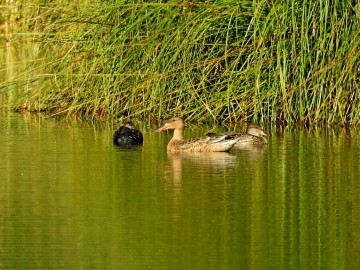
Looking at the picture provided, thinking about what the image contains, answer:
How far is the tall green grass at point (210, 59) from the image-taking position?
1399 cm

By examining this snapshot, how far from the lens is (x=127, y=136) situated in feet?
42.7

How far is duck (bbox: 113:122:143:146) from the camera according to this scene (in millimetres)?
12984

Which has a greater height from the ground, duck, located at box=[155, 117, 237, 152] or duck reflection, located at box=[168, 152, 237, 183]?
duck, located at box=[155, 117, 237, 152]

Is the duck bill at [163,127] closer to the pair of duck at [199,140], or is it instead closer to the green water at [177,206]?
the pair of duck at [199,140]

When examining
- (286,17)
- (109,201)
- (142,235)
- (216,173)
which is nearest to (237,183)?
(216,173)

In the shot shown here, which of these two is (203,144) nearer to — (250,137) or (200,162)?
(250,137)

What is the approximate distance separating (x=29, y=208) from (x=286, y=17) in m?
5.42

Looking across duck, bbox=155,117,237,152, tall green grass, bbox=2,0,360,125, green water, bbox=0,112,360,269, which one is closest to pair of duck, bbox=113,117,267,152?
duck, bbox=155,117,237,152

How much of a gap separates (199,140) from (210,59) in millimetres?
2074

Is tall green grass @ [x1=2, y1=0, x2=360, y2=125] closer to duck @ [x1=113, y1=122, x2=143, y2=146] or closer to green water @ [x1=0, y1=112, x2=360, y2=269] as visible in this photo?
green water @ [x1=0, y1=112, x2=360, y2=269]

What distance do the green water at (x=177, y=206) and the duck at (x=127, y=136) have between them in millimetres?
153

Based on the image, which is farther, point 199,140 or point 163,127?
point 163,127

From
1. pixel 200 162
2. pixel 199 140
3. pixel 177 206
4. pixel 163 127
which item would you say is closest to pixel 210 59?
pixel 163 127

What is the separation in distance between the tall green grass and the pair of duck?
1.05m
